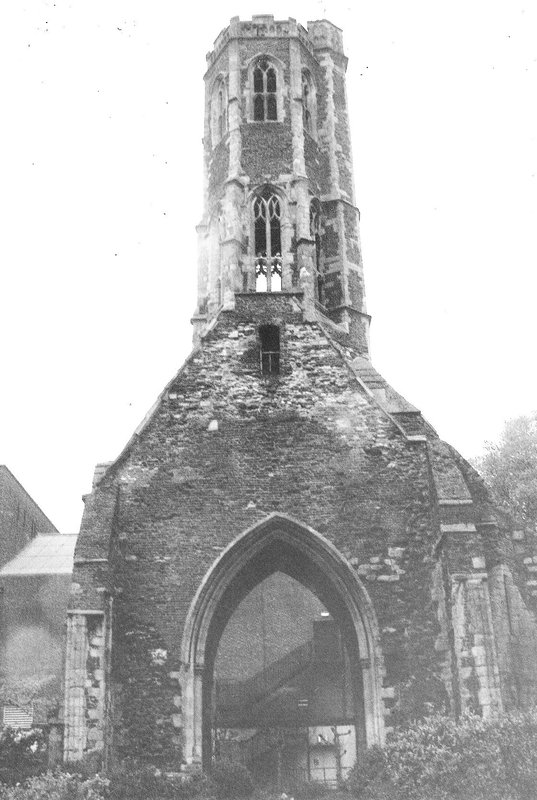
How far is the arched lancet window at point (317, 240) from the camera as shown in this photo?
24.5 meters

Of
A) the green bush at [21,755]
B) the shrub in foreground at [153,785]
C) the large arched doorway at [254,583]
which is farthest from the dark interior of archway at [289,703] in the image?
the green bush at [21,755]

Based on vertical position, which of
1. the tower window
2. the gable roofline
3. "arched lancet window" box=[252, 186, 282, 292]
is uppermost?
"arched lancet window" box=[252, 186, 282, 292]

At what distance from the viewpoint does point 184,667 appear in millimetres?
14984

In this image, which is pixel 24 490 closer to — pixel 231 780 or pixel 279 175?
pixel 279 175

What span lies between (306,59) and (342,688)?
19.1m

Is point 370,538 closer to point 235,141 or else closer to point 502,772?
point 502,772

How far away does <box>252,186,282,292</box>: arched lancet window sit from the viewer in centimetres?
2347

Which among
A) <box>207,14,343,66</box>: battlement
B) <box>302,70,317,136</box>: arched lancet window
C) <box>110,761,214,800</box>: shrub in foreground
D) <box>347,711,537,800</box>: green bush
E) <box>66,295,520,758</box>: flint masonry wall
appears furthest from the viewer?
<box>207,14,343,66</box>: battlement

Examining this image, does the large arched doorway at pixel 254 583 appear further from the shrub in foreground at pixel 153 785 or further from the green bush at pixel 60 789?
the green bush at pixel 60 789

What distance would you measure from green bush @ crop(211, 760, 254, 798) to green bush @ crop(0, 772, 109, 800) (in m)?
2.18

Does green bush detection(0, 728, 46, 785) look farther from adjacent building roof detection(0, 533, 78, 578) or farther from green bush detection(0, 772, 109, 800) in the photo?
adjacent building roof detection(0, 533, 78, 578)

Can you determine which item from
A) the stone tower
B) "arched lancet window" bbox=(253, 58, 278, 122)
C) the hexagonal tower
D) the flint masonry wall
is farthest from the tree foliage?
"arched lancet window" bbox=(253, 58, 278, 122)

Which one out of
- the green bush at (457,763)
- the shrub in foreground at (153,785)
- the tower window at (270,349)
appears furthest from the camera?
the tower window at (270,349)

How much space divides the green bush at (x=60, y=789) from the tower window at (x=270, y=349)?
26.4 feet
